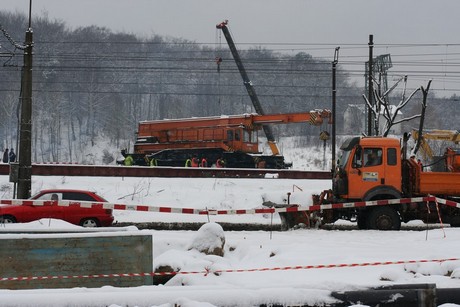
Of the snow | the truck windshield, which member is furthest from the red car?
the truck windshield

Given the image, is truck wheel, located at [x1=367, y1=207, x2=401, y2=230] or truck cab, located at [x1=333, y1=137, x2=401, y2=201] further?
truck cab, located at [x1=333, y1=137, x2=401, y2=201]

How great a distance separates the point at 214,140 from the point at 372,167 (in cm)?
2251

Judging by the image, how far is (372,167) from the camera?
18828mm

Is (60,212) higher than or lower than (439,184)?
lower

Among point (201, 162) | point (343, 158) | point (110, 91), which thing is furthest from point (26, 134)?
point (110, 91)

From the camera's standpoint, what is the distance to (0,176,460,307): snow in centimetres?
471

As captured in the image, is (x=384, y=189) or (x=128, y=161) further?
(x=128, y=161)

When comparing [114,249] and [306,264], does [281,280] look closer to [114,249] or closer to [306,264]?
[306,264]

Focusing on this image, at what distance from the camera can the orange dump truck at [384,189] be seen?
18.6 meters

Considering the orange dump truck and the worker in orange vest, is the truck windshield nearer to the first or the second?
the orange dump truck

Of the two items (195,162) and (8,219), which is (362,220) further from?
(195,162)

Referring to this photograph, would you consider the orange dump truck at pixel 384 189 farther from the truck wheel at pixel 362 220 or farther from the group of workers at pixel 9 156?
the group of workers at pixel 9 156

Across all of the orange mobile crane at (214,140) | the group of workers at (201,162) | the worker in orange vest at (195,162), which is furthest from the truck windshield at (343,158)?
the worker in orange vest at (195,162)

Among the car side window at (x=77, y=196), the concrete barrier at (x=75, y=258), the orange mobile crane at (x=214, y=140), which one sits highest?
the orange mobile crane at (x=214, y=140)
